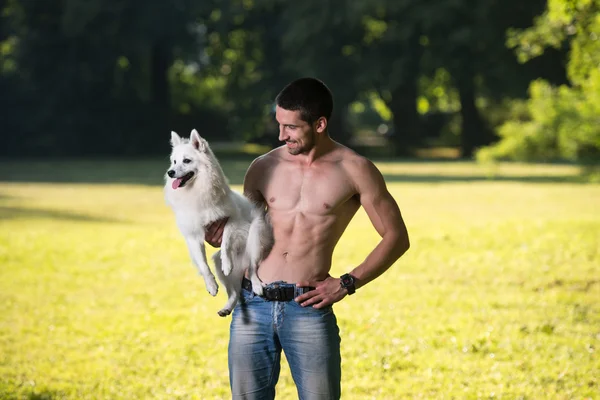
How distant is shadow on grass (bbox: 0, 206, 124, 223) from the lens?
75.6ft

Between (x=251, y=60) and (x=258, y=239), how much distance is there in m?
58.6

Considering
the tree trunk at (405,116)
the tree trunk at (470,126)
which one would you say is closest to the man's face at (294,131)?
the tree trunk at (405,116)

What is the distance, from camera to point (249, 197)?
5.14 meters

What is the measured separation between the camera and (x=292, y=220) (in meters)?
4.99

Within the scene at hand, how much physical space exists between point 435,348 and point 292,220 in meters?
5.41

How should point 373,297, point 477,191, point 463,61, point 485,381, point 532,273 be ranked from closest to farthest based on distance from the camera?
1. point 485,381
2. point 373,297
3. point 532,273
4. point 477,191
5. point 463,61

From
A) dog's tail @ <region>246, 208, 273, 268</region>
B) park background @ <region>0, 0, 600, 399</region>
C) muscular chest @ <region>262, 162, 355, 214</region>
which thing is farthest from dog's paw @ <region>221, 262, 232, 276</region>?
park background @ <region>0, 0, 600, 399</region>

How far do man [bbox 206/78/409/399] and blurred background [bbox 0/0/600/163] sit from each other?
3950 centimetres

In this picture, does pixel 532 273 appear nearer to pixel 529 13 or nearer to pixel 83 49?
pixel 529 13

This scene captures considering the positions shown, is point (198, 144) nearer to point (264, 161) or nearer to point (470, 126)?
point (264, 161)

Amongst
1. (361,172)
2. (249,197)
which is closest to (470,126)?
(249,197)

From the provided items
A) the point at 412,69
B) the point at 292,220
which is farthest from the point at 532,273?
the point at 412,69

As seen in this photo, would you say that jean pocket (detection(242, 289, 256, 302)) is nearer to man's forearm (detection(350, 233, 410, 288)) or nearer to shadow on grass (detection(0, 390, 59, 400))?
man's forearm (detection(350, 233, 410, 288))

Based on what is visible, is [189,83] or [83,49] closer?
[83,49]
